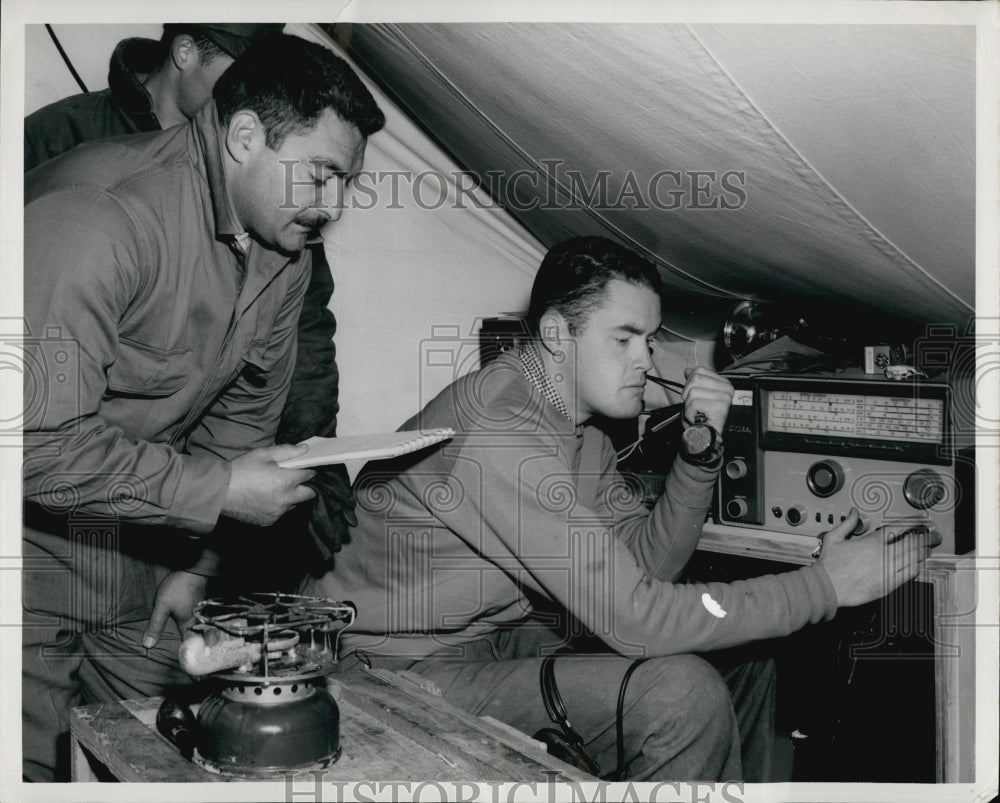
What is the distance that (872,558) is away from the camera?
1541 mm

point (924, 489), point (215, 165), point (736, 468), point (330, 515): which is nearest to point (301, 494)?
point (330, 515)

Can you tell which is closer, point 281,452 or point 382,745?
point 382,745

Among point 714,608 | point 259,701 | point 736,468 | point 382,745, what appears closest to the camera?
point 259,701

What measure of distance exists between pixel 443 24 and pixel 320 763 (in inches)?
44.4

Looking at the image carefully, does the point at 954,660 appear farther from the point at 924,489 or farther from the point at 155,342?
the point at 155,342

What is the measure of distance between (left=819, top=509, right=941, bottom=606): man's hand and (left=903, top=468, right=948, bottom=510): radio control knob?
0.16 ft

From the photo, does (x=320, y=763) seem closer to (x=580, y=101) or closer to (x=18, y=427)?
(x=18, y=427)

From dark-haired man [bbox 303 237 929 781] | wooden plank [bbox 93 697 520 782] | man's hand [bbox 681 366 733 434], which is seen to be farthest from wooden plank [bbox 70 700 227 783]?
man's hand [bbox 681 366 733 434]

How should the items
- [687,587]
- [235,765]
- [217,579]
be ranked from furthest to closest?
1. [217,579]
2. [687,587]
3. [235,765]

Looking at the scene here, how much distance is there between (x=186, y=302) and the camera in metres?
1.62

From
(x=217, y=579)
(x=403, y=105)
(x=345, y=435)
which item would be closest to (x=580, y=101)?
(x=403, y=105)

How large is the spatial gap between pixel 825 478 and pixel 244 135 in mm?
1124

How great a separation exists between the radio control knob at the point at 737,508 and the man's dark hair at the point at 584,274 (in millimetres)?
403

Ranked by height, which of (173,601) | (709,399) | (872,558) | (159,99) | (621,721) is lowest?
(621,721)
